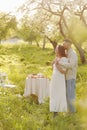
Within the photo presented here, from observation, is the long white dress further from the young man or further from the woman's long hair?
the woman's long hair

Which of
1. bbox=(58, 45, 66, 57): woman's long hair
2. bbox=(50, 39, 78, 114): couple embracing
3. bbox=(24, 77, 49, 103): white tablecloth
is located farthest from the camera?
bbox=(24, 77, 49, 103): white tablecloth

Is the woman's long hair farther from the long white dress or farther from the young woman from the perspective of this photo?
the long white dress

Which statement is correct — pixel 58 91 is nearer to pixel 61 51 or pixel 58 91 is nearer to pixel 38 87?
pixel 61 51

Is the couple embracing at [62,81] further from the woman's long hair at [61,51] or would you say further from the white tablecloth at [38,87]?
the white tablecloth at [38,87]

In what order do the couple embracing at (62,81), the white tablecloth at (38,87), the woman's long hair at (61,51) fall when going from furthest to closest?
the white tablecloth at (38,87)
the couple embracing at (62,81)
the woman's long hair at (61,51)

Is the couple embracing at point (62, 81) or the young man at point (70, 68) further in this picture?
the couple embracing at point (62, 81)

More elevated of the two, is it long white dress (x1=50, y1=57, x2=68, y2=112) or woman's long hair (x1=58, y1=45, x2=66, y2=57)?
woman's long hair (x1=58, y1=45, x2=66, y2=57)

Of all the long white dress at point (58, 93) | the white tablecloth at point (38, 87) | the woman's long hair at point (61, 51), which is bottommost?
the white tablecloth at point (38, 87)

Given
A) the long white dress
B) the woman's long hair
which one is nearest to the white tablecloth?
the long white dress

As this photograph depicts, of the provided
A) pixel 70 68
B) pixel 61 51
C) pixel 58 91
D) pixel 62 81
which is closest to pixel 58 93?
pixel 58 91

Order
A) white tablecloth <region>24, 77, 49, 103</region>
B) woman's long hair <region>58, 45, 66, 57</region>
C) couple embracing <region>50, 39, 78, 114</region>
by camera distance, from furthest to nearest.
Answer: white tablecloth <region>24, 77, 49, 103</region>
couple embracing <region>50, 39, 78, 114</region>
woman's long hair <region>58, 45, 66, 57</region>

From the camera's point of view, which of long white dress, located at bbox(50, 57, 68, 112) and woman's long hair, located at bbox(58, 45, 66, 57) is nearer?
woman's long hair, located at bbox(58, 45, 66, 57)

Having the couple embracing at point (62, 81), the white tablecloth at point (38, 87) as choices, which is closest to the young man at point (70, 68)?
the couple embracing at point (62, 81)

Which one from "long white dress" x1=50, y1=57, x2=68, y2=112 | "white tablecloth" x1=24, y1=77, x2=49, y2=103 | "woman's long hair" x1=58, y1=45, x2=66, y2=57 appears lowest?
"white tablecloth" x1=24, y1=77, x2=49, y2=103
